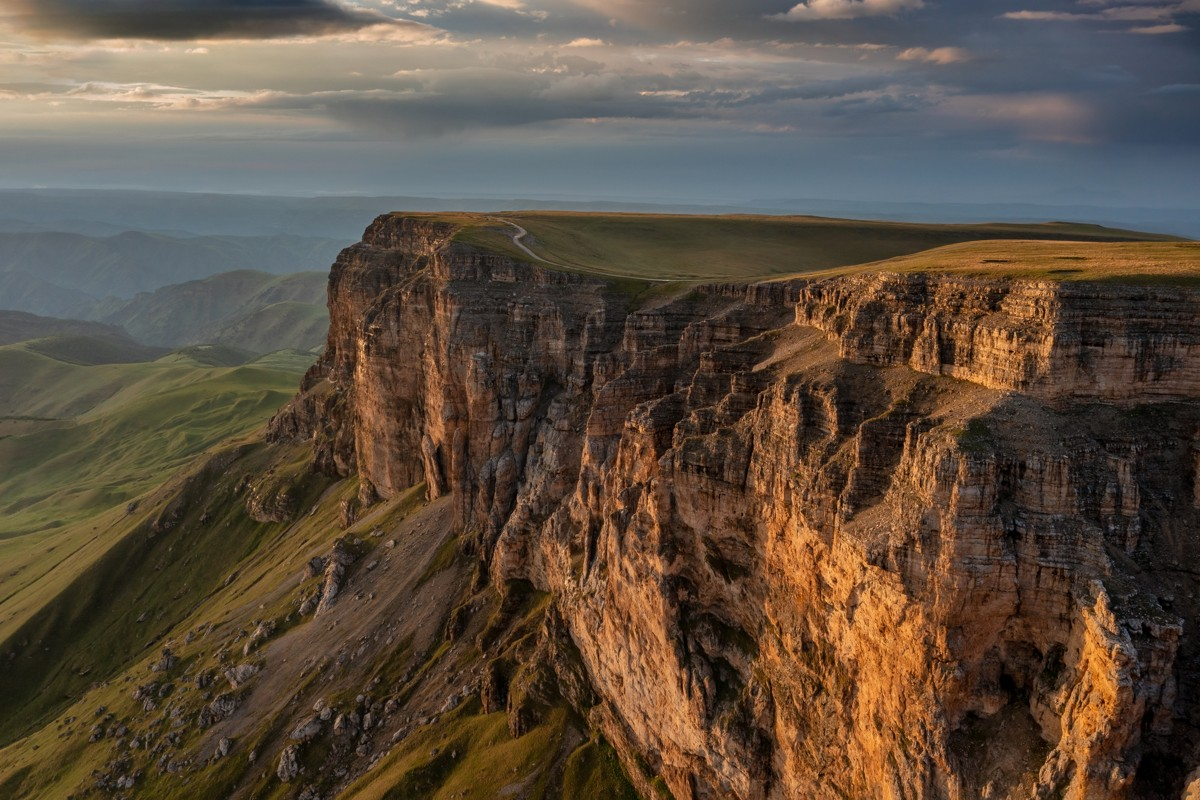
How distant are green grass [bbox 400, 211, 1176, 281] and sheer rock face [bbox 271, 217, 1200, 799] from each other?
160ft

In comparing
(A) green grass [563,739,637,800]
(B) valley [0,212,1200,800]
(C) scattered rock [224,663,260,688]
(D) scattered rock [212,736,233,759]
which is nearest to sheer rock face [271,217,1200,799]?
(B) valley [0,212,1200,800]

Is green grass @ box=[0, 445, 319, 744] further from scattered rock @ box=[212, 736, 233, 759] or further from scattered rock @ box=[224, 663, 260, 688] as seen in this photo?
scattered rock @ box=[212, 736, 233, 759]

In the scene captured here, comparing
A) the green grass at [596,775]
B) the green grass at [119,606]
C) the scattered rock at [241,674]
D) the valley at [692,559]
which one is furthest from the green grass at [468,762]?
the green grass at [119,606]

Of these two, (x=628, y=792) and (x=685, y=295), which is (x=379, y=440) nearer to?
(x=685, y=295)

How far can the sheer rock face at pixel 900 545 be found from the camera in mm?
46438

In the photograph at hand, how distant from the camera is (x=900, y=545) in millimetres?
50938

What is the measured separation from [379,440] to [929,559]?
4943 inches

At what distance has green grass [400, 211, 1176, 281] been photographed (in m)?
149

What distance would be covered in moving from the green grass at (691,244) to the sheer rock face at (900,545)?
4876 centimetres

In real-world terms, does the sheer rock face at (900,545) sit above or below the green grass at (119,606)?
above

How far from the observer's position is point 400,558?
13212cm

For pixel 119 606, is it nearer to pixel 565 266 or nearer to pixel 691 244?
pixel 565 266

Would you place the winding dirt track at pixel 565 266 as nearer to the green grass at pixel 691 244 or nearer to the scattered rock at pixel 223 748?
the green grass at pixel 691 244

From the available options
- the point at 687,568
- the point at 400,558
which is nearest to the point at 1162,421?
the point at 687,568
